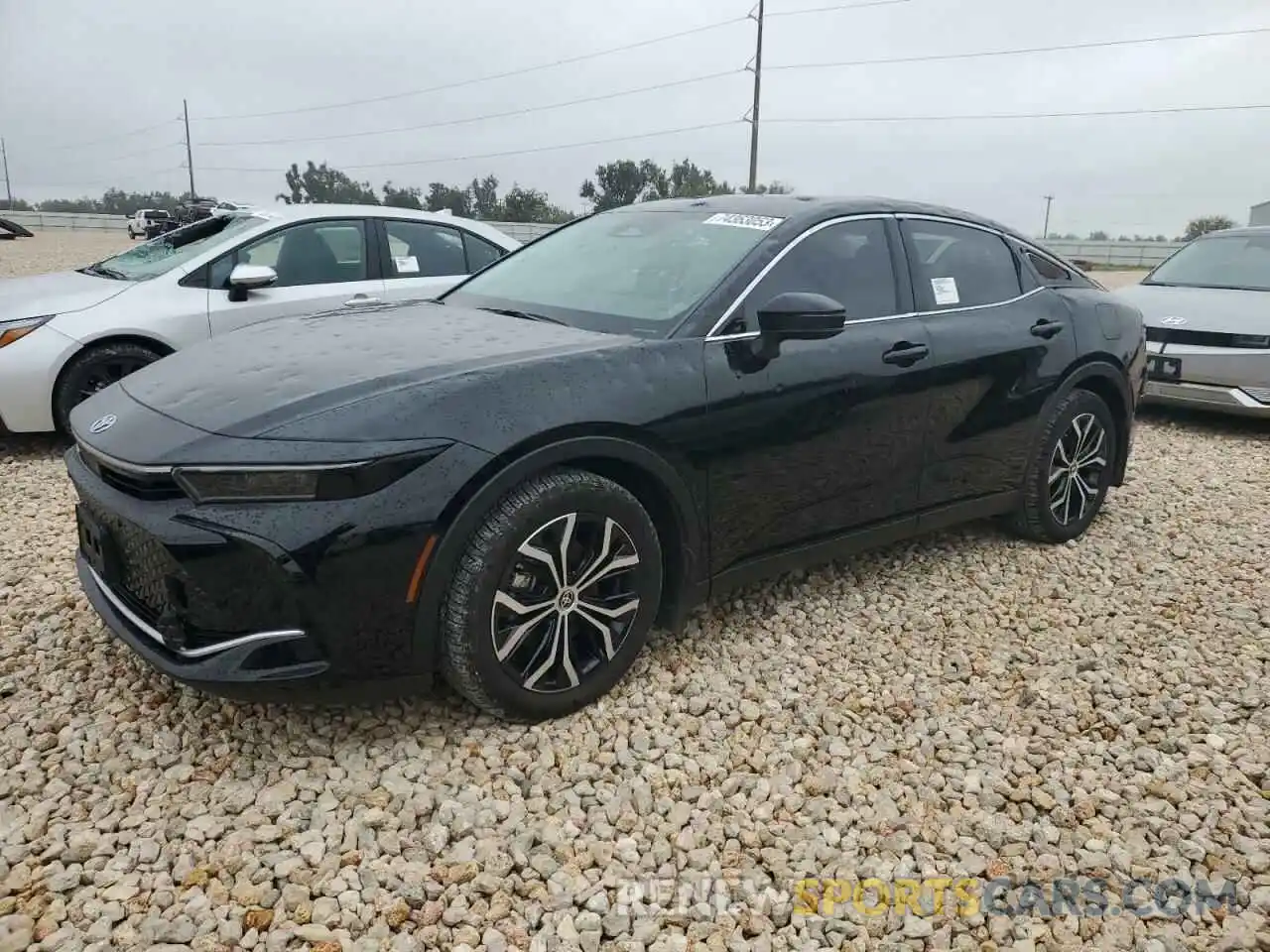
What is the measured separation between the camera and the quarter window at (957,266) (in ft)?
12.2

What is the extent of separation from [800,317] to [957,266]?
136 cm

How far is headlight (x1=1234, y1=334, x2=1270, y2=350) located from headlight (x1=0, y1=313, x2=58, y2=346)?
7.91m

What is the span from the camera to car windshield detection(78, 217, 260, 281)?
582cm

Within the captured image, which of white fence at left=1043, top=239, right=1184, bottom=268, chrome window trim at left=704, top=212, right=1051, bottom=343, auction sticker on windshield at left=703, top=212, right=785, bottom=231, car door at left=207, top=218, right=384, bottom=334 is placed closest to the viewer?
chrome window trim at left=704, top=212, right=1051, bottom=343

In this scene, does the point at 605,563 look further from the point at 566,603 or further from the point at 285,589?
the point at 285,589

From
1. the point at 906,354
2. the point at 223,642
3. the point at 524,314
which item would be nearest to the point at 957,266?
the point at 906,354

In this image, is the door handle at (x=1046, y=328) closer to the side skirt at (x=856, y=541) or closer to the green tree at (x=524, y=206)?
the side skirt at (x=856, y=541)

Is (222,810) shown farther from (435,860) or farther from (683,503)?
(683,503)

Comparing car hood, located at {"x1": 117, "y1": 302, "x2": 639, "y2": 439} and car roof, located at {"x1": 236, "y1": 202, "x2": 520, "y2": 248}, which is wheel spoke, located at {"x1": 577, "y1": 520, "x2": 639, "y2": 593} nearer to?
car hood, located at {"x1": 117, "y1": 302, "x2": 639, "y2": 439}

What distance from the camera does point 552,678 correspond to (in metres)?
2.73

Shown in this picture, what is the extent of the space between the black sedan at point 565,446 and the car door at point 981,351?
0.05ft

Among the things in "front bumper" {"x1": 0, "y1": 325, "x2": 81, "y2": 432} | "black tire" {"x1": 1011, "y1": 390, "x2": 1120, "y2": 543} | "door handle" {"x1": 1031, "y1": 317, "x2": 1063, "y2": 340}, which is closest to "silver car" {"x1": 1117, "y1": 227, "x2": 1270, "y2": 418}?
"black tire" {"x1": 1011, "y1": 390, "x2": 1120, "y2": 543}

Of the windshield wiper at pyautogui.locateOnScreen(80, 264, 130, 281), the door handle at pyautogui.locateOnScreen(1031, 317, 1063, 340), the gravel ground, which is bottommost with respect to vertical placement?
the gravel ground

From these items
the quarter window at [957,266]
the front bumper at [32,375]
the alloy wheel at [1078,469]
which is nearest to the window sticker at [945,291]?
the quarter window at [957,266]
